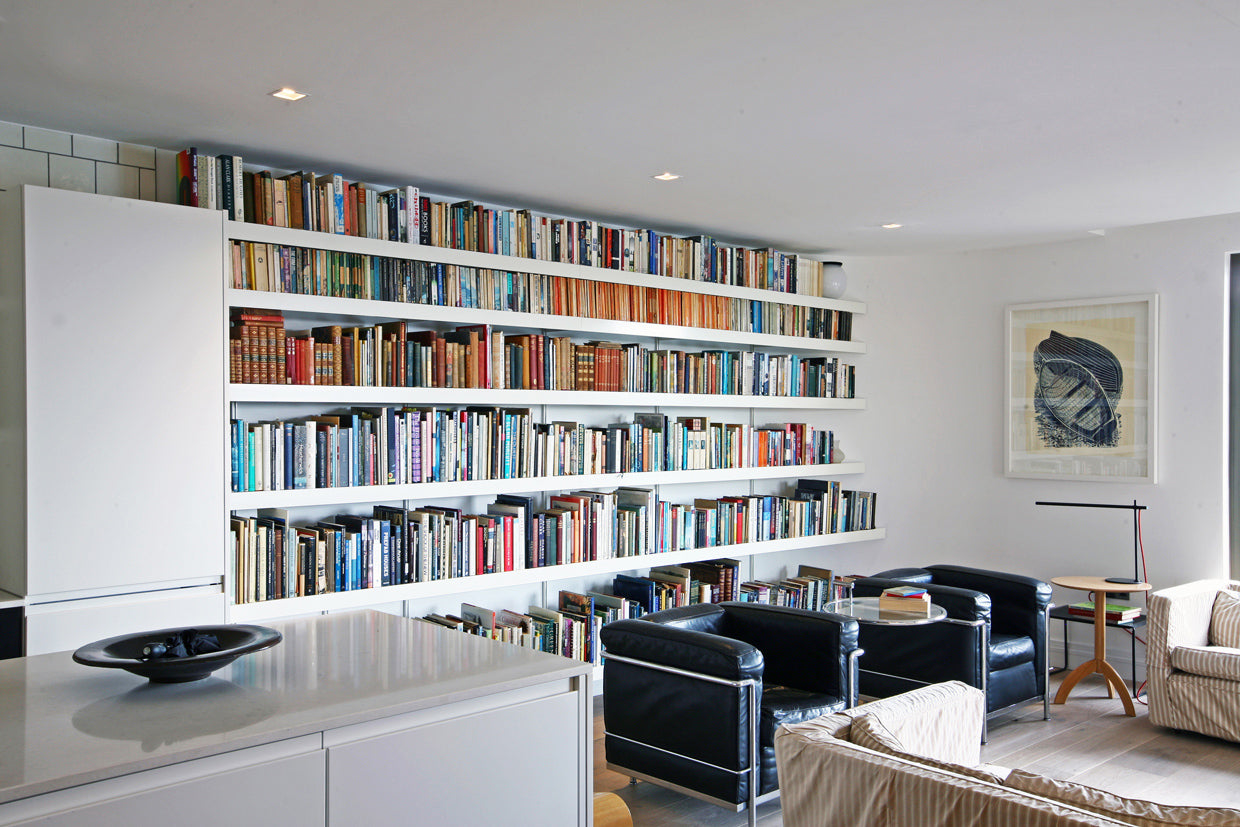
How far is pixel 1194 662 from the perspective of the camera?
194 inches

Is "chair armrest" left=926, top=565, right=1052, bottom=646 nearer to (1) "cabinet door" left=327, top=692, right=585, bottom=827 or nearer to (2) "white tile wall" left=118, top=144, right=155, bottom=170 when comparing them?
(1) "cabinet door" left=327, top=692, right=585, bottom=827

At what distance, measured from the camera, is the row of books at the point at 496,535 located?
14.2 feet

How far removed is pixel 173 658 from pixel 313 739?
40cm

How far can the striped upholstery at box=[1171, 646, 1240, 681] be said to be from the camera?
4.81 meters

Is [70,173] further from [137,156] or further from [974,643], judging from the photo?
[974,643]

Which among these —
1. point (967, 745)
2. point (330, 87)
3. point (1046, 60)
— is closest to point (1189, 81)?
point (1046, 60)

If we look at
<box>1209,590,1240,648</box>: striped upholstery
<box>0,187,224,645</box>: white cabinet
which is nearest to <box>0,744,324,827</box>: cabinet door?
<box>0,187,224,645</box>: white cabinet

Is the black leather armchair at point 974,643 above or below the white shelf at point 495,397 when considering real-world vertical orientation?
below

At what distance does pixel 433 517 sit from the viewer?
484 cm

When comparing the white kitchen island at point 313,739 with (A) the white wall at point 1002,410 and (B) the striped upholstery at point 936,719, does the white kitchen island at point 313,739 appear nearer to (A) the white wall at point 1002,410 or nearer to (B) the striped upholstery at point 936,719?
(B) the striped upholstery at point 936,719

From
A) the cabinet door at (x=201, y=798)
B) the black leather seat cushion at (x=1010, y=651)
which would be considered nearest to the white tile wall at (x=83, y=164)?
the cabinet door at (x=201, y=798)

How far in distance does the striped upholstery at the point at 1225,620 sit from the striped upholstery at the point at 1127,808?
3.73 metres

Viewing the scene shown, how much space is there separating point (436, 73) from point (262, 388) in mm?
1617

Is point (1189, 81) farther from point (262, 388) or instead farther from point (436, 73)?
point (262, 388)
